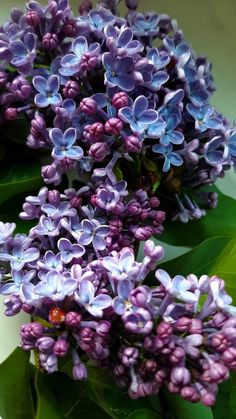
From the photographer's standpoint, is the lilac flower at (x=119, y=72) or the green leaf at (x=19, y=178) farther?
the green leaf at (x=19, y=178)

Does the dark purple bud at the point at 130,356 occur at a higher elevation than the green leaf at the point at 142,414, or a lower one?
higher

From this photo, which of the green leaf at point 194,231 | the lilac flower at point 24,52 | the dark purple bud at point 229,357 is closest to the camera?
the dark purple bud at point 229,357

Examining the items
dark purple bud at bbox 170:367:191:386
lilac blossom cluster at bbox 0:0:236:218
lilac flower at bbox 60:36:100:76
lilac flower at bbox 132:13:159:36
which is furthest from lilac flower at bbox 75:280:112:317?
lilac flower at bbox 132:13:159:36

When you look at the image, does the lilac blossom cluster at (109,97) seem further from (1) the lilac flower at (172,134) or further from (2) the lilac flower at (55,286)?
(2) the lilac flower at (55,286)

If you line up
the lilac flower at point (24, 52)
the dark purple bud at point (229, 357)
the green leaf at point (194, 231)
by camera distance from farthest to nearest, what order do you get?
the green leaf at point (194, 231)
the lilac flower at point (24, 52)
the dark purple bud at point (229, 357)

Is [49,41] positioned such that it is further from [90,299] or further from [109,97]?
[90,299]

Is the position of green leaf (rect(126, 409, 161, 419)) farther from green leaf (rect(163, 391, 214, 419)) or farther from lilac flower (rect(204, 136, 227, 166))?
lilac flower (rect(204, 136, 227, 166))

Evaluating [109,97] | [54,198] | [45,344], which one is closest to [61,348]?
[45,344]

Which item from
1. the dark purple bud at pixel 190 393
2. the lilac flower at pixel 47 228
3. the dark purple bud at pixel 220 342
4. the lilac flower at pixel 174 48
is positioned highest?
the lilac flower at pixel 174 48

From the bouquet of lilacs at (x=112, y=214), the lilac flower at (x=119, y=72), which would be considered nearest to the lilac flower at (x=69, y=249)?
the bouquet of lilacs at (x=112, y=214)
